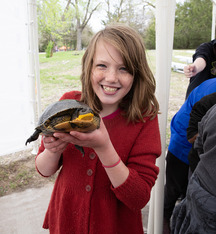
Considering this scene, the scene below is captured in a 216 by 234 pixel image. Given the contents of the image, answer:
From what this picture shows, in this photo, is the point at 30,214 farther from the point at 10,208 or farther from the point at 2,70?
the point at 2,70

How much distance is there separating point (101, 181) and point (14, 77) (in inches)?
60.0

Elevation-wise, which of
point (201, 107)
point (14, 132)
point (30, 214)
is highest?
point (201, 107)

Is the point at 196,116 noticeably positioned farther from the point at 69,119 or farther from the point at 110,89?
the point at 69,119

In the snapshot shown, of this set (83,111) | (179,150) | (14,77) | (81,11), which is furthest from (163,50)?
(81,11)

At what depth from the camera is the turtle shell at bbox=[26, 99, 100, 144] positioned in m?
0.66

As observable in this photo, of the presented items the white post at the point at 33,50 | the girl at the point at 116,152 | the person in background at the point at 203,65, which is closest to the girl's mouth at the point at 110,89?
the girl at the point at 116,152

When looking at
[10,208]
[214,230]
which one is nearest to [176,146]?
[214,230]

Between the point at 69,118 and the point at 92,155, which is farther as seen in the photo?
the point at 92,155

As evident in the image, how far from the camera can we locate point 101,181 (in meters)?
0.88

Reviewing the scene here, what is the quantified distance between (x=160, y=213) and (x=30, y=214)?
51.1 inches

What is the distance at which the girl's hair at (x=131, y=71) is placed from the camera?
863 millimetres

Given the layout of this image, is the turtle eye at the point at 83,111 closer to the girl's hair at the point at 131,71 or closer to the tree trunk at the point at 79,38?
the girl's hair at the point at 131,71

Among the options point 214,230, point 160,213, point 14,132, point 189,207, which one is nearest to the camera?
point 214,230

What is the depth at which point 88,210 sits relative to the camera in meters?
0.87
